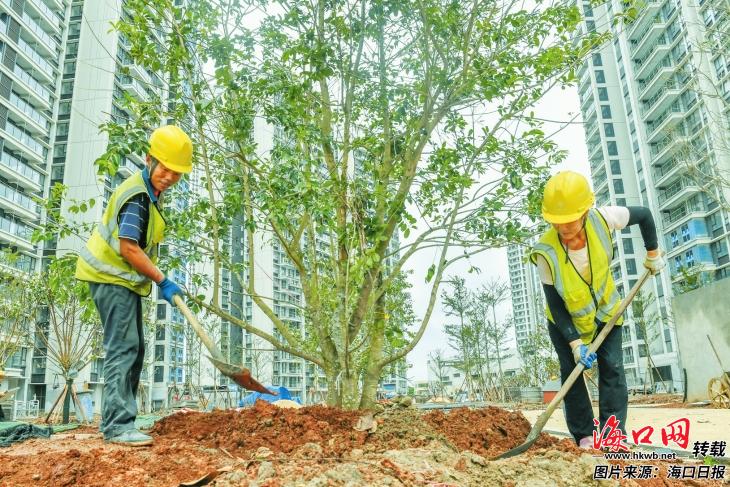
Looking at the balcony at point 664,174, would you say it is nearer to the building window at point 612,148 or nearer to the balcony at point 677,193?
the balcony at point 677,193

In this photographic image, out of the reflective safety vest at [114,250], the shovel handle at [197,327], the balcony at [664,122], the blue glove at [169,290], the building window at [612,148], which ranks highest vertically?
the building window at [612,148]

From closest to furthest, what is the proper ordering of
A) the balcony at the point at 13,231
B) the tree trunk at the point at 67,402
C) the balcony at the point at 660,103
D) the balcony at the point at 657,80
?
the tree trunk at the point at 67,402 → the balcony at the point at 13,231 → the balcony at the point at 660,103 → the balcony at the point at 657,80

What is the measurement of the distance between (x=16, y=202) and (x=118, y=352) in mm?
39259

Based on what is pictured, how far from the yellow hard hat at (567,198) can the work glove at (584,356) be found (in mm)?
781

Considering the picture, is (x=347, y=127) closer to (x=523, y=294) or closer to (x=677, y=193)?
(x=677, y=193)

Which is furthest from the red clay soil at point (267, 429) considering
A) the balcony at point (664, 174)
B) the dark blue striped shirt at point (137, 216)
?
the balcony at point (664, 174)

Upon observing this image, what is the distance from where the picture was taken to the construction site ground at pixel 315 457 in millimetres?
2203

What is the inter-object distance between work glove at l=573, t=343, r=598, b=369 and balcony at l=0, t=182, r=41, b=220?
127ft

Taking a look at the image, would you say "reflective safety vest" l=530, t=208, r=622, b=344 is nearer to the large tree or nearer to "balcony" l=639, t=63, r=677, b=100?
the large tree

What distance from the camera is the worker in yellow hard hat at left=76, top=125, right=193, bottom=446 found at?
3396mm

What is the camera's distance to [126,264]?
354cm

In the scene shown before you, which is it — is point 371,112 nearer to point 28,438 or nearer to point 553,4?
point 553,4

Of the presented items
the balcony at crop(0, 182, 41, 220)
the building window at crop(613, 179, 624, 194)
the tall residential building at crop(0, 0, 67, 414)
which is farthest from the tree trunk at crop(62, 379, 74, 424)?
the building window at crop(613, 179, 624, 194)

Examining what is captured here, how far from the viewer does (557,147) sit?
498cm
